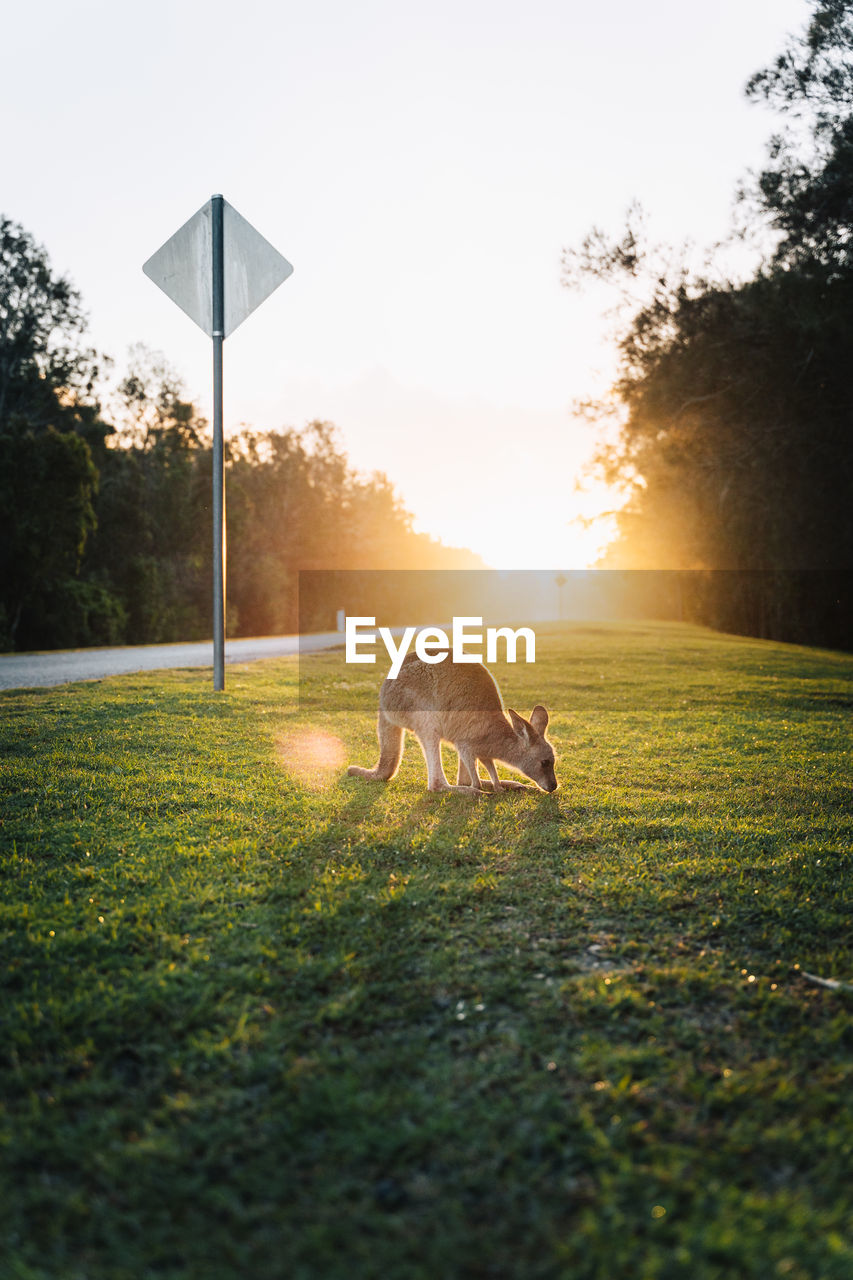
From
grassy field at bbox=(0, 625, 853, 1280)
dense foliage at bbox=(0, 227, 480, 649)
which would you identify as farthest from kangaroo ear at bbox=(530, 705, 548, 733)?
dense foliage at bbox=(0, 227, 480, 649)

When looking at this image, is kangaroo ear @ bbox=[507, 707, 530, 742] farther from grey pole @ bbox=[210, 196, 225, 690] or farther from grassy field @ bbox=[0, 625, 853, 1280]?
grey pole @ bbox=[210, 196, 225, 690]

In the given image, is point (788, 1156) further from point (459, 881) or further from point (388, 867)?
point (388, 867)

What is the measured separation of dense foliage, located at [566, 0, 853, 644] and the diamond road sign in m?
16.6

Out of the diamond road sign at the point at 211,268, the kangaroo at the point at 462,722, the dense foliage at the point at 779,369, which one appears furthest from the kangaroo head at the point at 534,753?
the dense foliage at the point at 779,369

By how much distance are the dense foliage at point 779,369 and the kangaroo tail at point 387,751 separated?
18.8 metres

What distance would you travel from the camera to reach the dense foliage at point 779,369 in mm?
20812

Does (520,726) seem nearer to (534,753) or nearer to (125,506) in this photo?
(534,753)

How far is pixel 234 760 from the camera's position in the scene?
707 centimetres

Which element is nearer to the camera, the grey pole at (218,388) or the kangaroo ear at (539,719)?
the kangaroo ear at (539,719)

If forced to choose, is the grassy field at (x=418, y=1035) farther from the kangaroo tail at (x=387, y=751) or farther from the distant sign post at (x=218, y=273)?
the distant sign post at (x=218, y=273)

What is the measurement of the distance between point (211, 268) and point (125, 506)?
108 feet

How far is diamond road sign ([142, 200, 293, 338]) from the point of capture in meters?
8.60

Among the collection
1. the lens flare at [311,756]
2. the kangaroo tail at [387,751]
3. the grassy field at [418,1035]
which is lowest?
the grassy field at [418,1035]

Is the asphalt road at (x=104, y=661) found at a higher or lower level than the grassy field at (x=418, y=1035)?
higher
